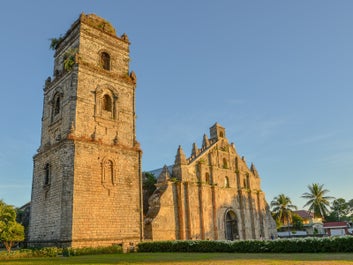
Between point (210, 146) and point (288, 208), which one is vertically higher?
point (210, 146)

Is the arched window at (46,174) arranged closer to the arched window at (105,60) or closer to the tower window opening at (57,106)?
the tower window opening at (57,106)

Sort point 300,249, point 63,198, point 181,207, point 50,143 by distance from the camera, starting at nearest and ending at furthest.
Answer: point 300,249
point 63,198
point 50,143
point 181,207

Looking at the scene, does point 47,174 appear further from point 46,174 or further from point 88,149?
point 88,149

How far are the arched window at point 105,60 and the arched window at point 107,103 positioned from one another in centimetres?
251

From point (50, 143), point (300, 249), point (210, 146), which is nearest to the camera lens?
point (300, 249)

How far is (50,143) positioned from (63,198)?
18.6 feet

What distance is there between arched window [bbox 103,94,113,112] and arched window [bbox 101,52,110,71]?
251cm

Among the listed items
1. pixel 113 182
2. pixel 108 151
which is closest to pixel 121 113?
pixel 108 151

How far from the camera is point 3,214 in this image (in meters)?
24.1

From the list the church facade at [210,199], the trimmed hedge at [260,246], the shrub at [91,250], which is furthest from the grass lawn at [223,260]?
the church facade at [210,199]

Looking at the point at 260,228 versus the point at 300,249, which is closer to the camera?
the point at 300,249

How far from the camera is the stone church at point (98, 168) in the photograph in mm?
20641

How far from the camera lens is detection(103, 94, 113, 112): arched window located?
80.9 ft

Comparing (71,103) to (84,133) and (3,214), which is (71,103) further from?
(3,214)
